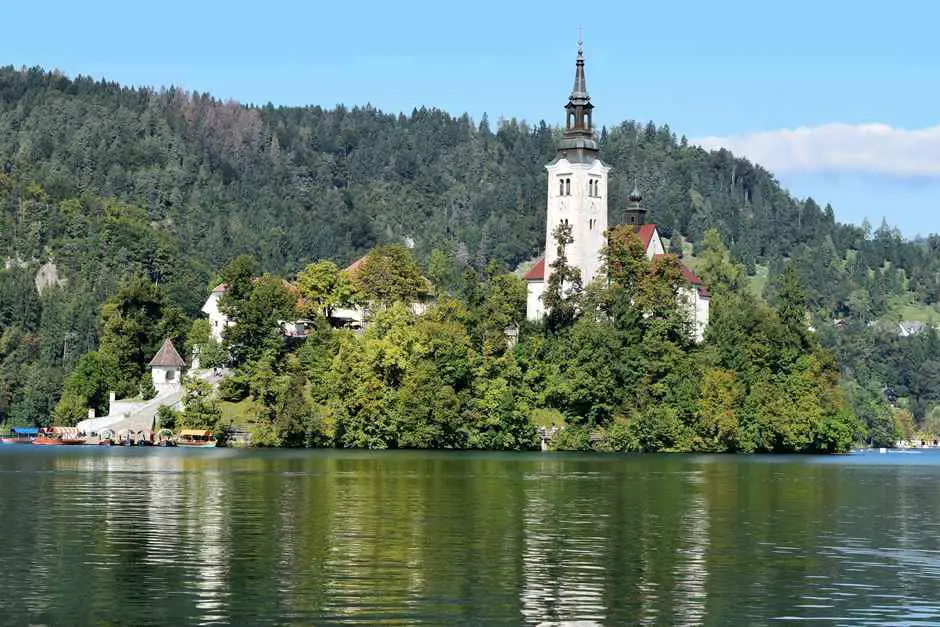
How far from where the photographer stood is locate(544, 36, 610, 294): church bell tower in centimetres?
15050

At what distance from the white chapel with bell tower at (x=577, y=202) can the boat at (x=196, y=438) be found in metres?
36.7

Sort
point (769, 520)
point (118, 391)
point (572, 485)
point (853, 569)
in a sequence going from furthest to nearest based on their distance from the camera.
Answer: point (118, 391) < point (572, 485) < point (769, 520) < point (853, 569)

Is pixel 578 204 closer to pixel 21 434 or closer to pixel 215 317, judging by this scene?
pixel 215 317

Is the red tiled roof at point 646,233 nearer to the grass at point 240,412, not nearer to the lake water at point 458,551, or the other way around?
the grass at point 240,412

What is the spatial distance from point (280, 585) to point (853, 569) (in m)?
14.7

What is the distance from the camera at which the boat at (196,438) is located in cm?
12838

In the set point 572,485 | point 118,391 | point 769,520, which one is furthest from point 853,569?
point 118,391

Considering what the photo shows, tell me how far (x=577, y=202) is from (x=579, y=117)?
8.52 m

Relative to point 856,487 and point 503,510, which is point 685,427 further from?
point 503,510

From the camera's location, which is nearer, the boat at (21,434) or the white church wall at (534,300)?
the white church wall at (534,300)

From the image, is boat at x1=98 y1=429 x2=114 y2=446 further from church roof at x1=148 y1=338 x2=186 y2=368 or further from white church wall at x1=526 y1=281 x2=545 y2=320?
white church wall at x1=526 y1=281 x2=545 y2=320

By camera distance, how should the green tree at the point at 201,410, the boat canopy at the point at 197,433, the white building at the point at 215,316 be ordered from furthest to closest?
the white building at the point at 215,316 → the green tree at the point at 201,410 → the boat canopy at the point at 197,433

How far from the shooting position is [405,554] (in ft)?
133

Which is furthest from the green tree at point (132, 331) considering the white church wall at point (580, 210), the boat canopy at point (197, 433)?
the white church wall at point (580, 210)
